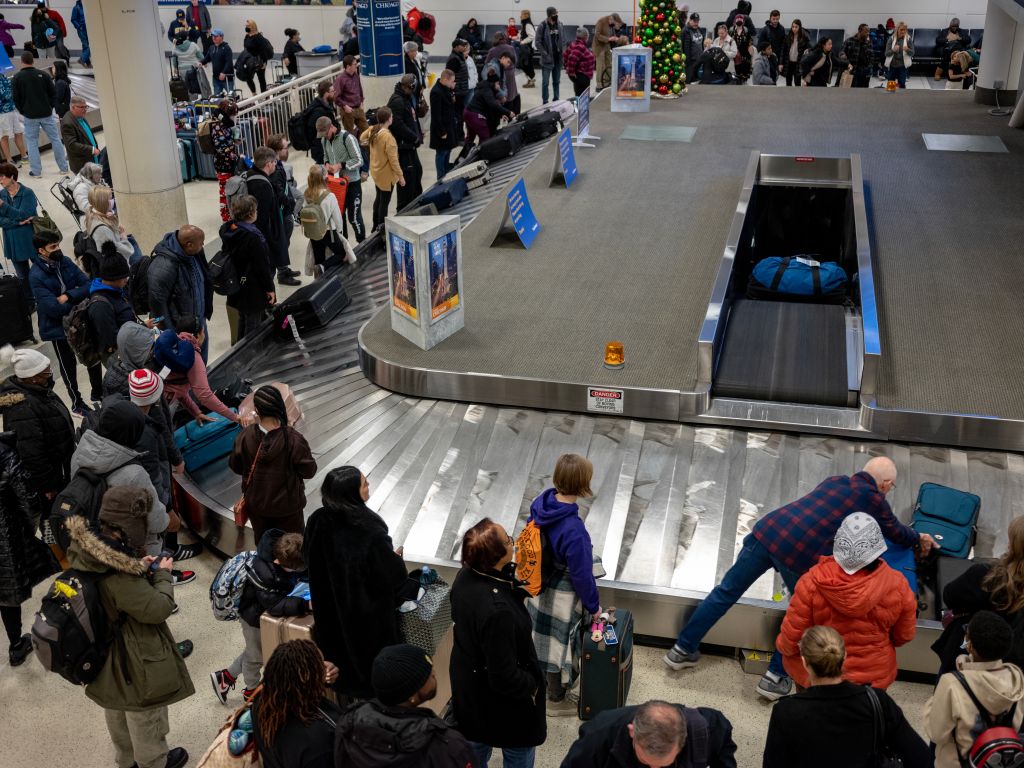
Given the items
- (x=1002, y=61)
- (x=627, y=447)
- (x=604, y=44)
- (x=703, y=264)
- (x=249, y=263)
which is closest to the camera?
(x=627, y=447)

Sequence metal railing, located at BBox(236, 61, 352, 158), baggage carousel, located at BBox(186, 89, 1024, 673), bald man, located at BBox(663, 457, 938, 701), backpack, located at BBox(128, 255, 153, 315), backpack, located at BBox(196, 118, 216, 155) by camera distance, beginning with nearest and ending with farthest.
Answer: bald man, located at BBox(663, 457, 938, 701) → baggage carousel, located at BBox(186, 89, 1024, 673) → backpack, located at BBox(128, 255, 153, 315) → backpack, located at BBox(196, 118, 216, 155) → metal railing, located at BBox(236, 61, 352, 158)

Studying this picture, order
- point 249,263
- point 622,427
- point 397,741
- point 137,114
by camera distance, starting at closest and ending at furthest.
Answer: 1. point 397,741
2. point 622,427
3. point 249,263
4. point 137,114

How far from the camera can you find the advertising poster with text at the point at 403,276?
6961mm

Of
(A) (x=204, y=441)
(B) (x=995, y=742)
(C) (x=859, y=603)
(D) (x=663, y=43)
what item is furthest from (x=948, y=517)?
(D) (x=663, y=43)

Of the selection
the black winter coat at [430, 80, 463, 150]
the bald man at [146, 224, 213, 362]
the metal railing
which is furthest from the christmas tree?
the bald man at [146, 224, 213, 362]

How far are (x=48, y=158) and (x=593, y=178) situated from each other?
10.4m

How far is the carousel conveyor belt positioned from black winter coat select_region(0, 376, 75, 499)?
12.5ft

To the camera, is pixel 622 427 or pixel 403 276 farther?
pixel 403 276

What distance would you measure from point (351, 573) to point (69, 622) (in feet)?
3.57

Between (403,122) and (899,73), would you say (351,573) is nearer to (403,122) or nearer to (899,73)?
(403,122)

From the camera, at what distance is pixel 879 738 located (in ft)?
11.2

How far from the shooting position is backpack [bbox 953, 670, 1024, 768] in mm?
3648

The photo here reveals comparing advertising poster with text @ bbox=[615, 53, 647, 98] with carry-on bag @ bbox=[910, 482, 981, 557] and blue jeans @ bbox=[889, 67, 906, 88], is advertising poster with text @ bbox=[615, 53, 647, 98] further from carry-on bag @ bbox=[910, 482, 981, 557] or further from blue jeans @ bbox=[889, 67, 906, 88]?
carry-on bag @ bbox=[910, 482, 981, 557]

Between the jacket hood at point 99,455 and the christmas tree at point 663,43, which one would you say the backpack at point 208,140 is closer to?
the christmas tree at point 663,43
